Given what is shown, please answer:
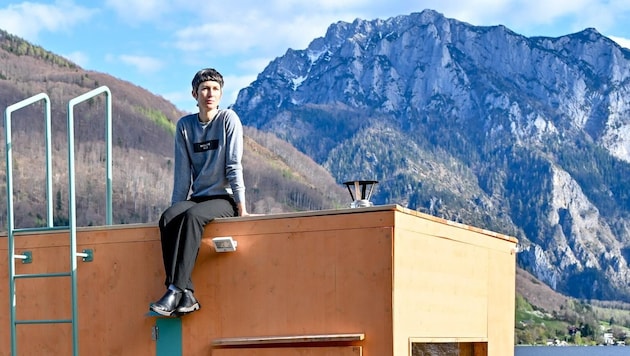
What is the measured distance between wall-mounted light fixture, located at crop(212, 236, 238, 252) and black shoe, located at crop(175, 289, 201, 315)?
0.41m

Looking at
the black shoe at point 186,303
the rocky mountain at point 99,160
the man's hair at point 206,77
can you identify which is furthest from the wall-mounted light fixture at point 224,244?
the rocky mountain at point 99,160

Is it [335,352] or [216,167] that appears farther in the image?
[216,167]

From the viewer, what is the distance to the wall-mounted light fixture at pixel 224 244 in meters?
7.99

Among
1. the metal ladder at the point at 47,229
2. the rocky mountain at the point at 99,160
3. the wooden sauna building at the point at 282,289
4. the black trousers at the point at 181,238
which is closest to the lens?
the wooden sauna building at the point at 282,289

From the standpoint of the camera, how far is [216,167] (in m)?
8.28

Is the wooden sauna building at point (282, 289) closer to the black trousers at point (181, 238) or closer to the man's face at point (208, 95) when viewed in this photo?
the black trousers at point (181, 238)

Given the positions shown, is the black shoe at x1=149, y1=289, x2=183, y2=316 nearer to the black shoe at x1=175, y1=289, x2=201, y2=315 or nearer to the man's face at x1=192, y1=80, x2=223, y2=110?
the black shoe at x1=175, y1=289, x2=201, y2=315

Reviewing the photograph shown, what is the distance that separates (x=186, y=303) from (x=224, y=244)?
0.54 meters

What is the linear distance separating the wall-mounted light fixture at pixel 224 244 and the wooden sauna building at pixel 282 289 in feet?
0.22

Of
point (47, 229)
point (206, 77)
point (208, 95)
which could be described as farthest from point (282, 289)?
point (47, 229)

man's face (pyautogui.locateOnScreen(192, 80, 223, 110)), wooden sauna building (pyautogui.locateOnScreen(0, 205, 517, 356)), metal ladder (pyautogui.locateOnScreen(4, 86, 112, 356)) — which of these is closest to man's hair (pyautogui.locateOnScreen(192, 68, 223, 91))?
man's face (pyautogui.locateOnScreen(192, 80, 223, 110))

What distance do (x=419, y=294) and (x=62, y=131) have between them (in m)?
164

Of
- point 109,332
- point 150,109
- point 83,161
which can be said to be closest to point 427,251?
point 109,332

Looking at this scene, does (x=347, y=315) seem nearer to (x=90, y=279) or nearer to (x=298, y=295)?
(x=298, y=295)
